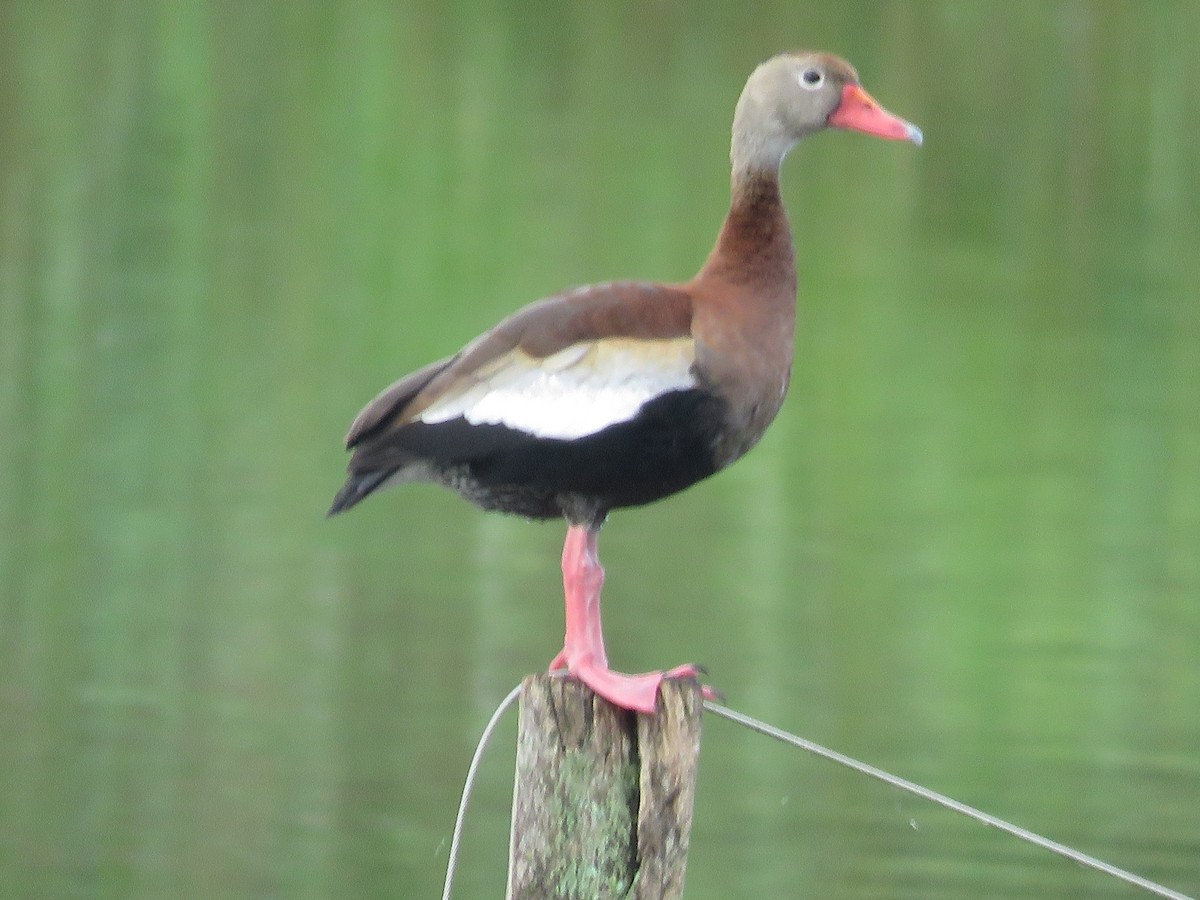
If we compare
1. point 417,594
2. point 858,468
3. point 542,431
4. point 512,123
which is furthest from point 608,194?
point 542,431

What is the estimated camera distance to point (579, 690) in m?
4.75

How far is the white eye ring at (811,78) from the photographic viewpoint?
5.38 metres

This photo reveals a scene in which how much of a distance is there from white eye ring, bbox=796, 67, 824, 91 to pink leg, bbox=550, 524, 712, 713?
1064mm

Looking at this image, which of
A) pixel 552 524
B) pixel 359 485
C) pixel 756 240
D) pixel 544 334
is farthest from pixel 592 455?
pixel 552 524

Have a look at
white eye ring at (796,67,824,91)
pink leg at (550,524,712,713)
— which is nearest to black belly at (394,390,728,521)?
pink leg at (550,524,712,713)

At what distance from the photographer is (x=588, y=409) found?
4934mm

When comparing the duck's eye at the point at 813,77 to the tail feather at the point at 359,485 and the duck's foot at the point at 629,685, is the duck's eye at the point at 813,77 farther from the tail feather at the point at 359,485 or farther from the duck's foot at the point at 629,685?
the duck's foot at the point at 629,685

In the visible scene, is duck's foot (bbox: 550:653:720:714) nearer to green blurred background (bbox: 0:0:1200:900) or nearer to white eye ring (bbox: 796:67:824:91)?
white eye ring (bbox: 796:67:824:91)

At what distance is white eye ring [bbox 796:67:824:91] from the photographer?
5379 mm

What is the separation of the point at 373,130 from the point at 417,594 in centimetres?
986

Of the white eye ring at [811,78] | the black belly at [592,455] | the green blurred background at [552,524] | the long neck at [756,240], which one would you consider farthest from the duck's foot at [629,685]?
the green blurred background at [552,524]

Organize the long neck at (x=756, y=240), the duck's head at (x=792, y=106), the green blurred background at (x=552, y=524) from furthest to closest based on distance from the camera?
the green blurred background at (x=552, y=524) < the duck's head at (x=792, y=106) < the long neck at (x=756, y=240)

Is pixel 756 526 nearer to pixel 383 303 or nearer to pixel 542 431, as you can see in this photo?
pixel 383 303

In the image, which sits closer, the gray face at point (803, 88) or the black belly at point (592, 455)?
the black belly at point (592, 455)
